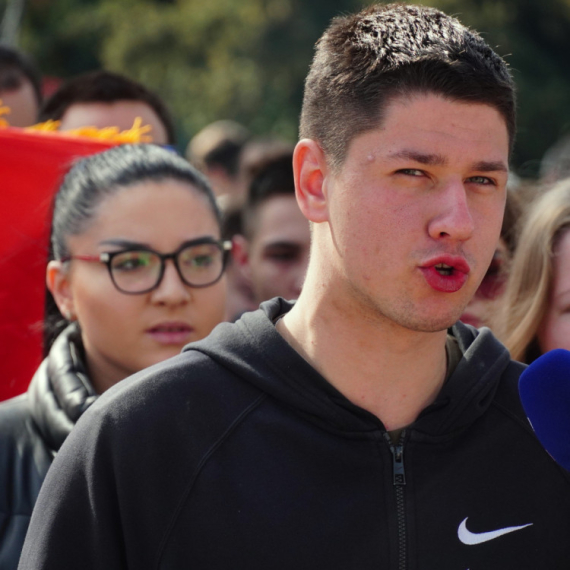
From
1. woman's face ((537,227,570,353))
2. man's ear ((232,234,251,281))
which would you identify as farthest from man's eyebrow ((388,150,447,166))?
man's ear ((232,234,251,281))

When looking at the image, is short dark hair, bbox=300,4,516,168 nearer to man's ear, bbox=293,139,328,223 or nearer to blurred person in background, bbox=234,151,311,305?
man's ear, bbox=293,139,328,223

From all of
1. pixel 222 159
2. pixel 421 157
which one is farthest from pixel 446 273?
pixel 222 159

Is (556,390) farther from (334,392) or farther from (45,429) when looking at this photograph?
(45,429)

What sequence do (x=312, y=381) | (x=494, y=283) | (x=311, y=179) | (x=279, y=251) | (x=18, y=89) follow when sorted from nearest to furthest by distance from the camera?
1. (x=312, y=381)
2. (x=311, y=179)
3. (x=494, y=283)
4. (x=279, y=251)
5. (x=18, y=89)

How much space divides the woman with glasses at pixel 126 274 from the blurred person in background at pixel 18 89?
181cm

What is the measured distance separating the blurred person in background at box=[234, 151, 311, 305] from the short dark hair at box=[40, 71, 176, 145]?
1.78 ft

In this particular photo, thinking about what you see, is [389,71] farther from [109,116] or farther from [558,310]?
[109,116]

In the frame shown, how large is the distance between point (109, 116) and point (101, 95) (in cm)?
13

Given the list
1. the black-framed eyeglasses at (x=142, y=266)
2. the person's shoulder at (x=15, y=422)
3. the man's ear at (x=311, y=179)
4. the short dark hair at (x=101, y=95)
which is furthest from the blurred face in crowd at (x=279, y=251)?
the man's ear at (x=311, y=179)

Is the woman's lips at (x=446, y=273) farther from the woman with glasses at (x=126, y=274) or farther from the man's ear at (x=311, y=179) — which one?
the woman with glasses at (x=126, y=274)

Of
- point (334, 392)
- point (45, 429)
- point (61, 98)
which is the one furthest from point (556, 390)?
point (61, 98)

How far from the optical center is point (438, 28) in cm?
209

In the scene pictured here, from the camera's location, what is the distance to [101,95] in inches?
175

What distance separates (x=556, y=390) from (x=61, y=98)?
329 centimetres
